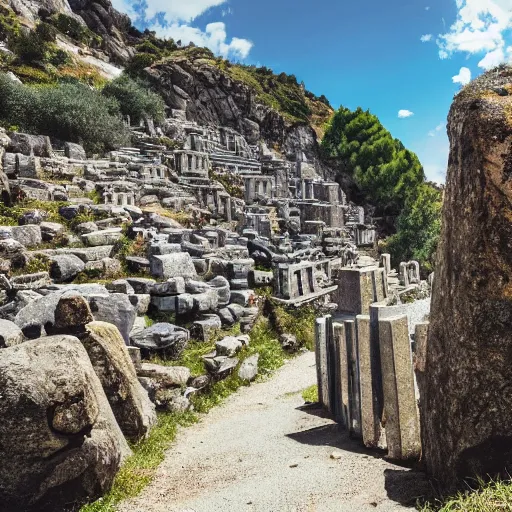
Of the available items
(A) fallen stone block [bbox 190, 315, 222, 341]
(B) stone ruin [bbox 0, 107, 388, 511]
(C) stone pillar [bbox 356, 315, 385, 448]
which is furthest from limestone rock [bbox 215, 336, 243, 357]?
(C) stone pillar [bbox 356, 315, 385, 448]

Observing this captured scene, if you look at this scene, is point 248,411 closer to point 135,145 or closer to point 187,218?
point 187,218

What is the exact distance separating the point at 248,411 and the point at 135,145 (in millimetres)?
31949

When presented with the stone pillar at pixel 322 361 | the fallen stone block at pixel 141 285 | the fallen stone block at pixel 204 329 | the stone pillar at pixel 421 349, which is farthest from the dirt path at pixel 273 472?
the fallen stone block at pixel 141 285

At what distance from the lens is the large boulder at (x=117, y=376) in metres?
5.51

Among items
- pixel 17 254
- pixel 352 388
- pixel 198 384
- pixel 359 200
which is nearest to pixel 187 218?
pixel 17 254

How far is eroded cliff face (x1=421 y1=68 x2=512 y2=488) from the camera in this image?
11.9ft

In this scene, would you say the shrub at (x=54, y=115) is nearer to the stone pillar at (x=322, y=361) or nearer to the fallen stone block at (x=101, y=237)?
the fallen stone block at (x=101, y=237)

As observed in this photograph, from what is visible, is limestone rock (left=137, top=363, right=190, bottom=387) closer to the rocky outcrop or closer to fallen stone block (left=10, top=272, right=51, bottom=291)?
fallen stone block (left=10, top=272, right=51, bottom=291)

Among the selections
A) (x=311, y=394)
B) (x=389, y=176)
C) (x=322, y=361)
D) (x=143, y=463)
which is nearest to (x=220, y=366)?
(x=311, y=394)

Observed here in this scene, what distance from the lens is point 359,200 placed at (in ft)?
156

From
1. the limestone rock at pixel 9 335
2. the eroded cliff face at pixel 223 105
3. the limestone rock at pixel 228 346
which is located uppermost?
the eroded cliff face at pixel 223 105

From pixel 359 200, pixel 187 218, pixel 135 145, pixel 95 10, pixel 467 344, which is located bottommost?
pixel 467 344

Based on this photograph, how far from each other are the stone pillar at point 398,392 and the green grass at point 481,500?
4.06 feet

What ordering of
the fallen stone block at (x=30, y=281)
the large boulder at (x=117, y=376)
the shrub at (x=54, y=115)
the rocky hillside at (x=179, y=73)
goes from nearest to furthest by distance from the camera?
the large boulder at (x=117, y=376), the fallen stone block at (x=30, y=281), the shrub at (x=54, y=115), the rocky hillside at (x=179, y=73)
